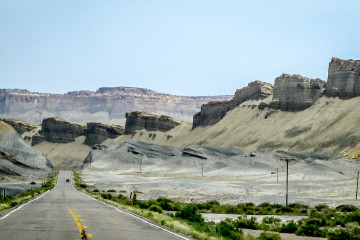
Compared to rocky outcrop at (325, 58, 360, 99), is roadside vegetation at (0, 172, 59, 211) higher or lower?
lower

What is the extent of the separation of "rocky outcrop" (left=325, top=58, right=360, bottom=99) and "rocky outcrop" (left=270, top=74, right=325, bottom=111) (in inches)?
244

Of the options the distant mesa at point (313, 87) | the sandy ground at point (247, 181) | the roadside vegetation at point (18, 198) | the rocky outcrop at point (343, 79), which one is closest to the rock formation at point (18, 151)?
the sandy ground at point (247, 181)

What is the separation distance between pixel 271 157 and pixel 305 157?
316 inches

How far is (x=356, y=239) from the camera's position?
632 inches

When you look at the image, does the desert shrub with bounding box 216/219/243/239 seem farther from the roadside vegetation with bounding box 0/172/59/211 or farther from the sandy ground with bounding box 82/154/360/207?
the sandy ground with bounding box 82/154/360/207

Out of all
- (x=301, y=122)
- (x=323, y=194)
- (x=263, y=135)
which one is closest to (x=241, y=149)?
(x=263, y=135)

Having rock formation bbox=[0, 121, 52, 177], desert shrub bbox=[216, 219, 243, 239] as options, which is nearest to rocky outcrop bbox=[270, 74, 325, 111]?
rock formation bbox=[0, 121, 52, 177]

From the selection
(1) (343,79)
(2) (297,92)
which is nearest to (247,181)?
(1) (343,79)

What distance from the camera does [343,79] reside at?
153 m

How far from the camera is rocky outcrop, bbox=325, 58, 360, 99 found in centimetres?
14975

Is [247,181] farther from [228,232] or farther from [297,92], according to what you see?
[228,232]

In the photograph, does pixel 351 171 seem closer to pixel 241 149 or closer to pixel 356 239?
pixel 241 149

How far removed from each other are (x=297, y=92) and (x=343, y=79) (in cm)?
1816

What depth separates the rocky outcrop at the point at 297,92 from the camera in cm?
16500
